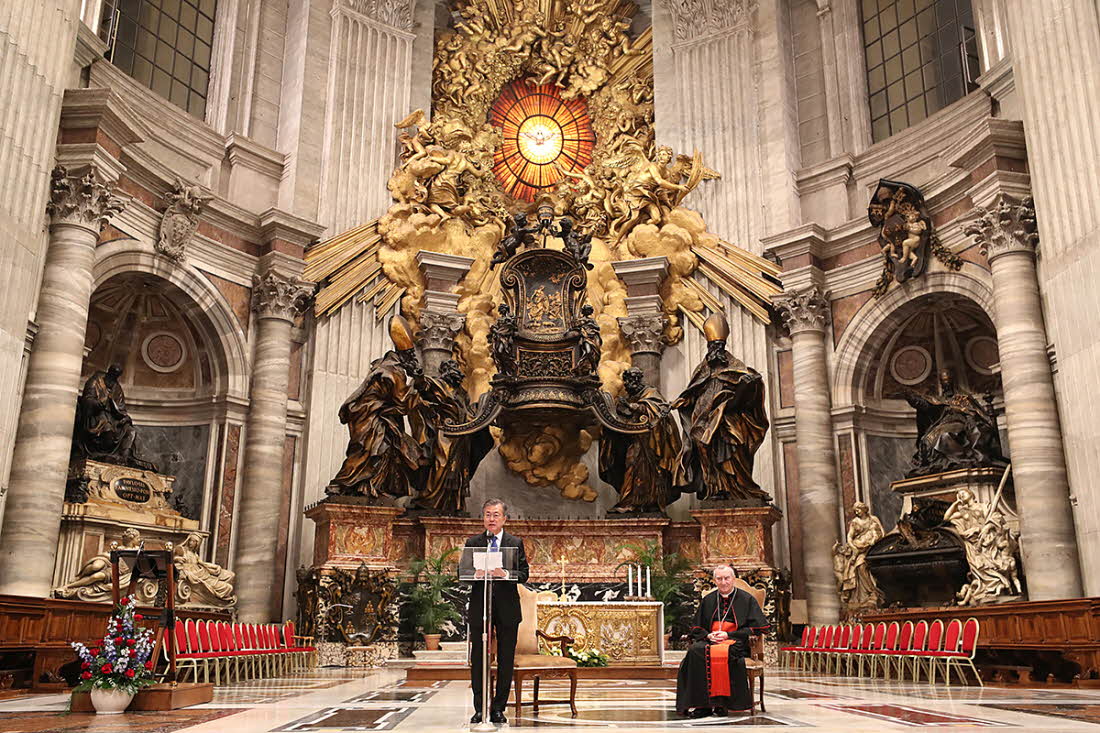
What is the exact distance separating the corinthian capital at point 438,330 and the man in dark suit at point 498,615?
9927 mm

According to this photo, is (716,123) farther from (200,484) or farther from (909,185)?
(200,484)

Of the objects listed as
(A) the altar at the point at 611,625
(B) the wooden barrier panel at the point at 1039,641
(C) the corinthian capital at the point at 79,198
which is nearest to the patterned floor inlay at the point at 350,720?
(A) the altar at the point at 611,625

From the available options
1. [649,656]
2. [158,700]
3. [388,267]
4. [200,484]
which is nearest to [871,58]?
[388,267]

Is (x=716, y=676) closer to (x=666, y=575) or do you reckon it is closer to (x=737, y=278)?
(x=666, y=575)

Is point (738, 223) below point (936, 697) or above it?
above

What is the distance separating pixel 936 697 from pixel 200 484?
10.4 meters

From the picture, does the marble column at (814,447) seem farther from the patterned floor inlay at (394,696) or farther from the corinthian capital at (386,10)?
the corinthian capital at (386,10)

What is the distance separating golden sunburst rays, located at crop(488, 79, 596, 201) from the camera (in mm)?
18547

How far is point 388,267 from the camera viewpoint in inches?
612

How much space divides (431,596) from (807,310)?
7.10m

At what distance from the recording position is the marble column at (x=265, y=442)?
13406 millimetres

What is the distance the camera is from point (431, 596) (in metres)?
12.0

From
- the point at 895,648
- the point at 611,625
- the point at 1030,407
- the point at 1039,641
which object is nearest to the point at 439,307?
the point at 611,625

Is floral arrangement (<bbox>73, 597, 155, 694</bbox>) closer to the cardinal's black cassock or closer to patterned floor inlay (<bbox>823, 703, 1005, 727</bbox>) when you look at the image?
the cardinal's black cassock
